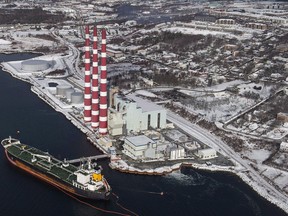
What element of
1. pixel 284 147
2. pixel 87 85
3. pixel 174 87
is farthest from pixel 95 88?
pixel 174 87

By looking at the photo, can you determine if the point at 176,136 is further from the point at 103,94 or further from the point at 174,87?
the point at 174,87

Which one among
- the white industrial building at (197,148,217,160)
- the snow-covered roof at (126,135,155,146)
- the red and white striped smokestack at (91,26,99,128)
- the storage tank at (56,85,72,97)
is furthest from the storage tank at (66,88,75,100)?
the white industrial building at (197,148,217,160)

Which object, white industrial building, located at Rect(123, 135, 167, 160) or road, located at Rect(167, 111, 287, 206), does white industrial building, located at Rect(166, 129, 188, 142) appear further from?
white industrial building, located at Rect(123, 135, 167, 160)

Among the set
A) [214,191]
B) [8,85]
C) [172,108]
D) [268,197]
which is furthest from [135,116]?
[8,85]

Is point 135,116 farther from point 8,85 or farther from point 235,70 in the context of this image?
point 235,70

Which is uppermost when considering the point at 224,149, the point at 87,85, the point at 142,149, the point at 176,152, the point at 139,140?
the point at 87,85
